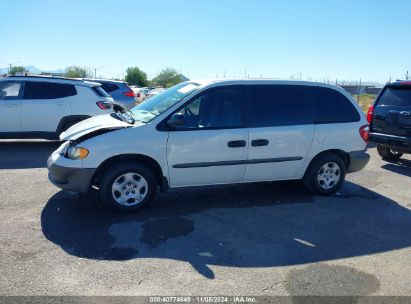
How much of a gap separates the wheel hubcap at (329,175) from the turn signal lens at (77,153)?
3521mm

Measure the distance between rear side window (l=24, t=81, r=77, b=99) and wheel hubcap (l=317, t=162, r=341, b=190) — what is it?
6464mm

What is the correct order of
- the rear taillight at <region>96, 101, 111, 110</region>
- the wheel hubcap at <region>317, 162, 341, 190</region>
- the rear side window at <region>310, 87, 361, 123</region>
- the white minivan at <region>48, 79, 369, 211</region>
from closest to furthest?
the white minivan at <region>48, 79, 369, 211</region>
the rear side window at <region>310, 87, 361, 123</region>
the wheel hubcap at <region>317, 162, 341, 190</region>
the rear taillight at <region>96, 101, 111, 110</region>

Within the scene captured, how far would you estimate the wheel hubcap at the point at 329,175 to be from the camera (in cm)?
622

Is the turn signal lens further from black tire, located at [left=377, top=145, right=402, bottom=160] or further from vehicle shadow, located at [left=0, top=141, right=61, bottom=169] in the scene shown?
black tire, located at [left=377, top=145, right=402, bottom=160]

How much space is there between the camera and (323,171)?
20.4 ft

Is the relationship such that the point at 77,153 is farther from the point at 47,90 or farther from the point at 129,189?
the point at 47,90

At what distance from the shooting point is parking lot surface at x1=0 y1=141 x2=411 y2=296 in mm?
3574

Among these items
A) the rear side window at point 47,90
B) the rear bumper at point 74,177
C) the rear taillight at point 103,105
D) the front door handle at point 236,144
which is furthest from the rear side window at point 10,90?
the front door handle at point 236,144

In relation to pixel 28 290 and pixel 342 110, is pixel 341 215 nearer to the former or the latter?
pixel 342 110

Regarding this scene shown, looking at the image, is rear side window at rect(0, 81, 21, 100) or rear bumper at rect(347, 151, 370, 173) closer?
rear bumper at rect(347, 151, 370, 173)

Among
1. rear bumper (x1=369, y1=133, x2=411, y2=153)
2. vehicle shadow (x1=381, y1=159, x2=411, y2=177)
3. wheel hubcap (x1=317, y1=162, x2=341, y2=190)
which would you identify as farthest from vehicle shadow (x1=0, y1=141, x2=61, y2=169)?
vehicle shadow (x1=381, y1=159, x2=411, y2=177)

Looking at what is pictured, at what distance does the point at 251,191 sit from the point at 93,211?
254cm

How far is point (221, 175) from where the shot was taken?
5.55 meters

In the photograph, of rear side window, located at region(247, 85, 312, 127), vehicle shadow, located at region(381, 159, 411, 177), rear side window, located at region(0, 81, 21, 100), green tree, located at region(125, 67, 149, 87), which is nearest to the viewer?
rear side window, located at region(247, 85, 312, 127)
